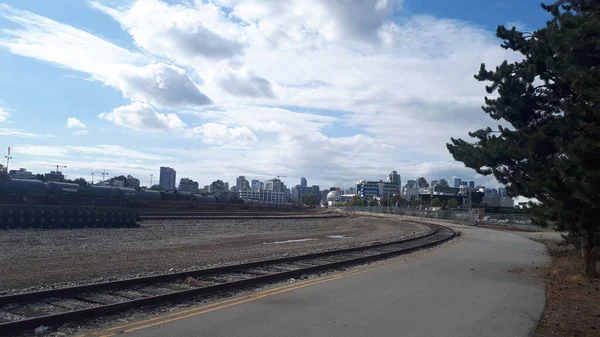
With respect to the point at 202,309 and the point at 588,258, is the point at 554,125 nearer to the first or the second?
the point at 588,258

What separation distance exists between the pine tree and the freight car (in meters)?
26.2

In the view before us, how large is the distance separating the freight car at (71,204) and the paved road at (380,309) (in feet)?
84.6

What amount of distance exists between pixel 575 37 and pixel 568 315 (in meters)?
7.42

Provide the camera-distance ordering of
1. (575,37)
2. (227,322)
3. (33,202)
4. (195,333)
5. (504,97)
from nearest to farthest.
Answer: (195,333)
(227,322)
(575,37)
(504,97)
(33,202)

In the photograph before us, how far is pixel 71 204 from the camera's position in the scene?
1935 inches

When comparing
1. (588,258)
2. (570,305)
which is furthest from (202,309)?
(588,258)

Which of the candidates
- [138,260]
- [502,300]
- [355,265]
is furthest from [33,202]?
[502,300]

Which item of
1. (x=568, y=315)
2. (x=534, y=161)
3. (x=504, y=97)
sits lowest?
(x=568, y=315)

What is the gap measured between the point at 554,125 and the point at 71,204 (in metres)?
44.4

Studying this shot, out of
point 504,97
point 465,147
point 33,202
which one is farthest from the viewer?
point 33,202

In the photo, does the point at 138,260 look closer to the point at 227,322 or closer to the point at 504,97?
the point at 227,322

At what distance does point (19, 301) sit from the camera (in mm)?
9984

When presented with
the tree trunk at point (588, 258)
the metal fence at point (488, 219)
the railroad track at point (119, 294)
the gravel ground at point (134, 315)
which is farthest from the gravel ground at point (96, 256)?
the metal fence at point (488, 219)

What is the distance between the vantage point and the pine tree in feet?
42.5
